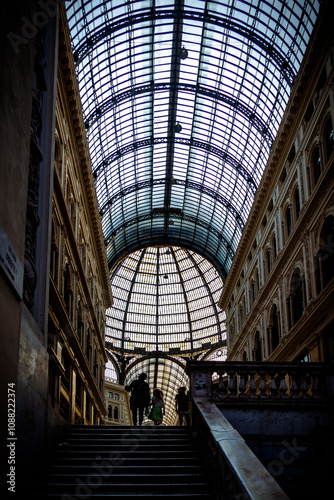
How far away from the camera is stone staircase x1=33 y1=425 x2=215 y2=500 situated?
33.3 feet

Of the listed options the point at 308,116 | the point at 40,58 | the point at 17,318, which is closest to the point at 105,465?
the point at 17,318

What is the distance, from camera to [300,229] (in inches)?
1051

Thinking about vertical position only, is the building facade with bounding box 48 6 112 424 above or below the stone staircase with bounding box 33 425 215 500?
above

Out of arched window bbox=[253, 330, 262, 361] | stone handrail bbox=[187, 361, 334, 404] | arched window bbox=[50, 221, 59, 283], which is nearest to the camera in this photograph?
stone handrail bbox=[187, 361, 334, 404]

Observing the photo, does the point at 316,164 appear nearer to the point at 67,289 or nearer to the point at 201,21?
the point at 201,21

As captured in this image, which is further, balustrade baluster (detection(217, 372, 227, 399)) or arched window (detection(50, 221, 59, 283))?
arched window (detection(50, 221, 59, 283))

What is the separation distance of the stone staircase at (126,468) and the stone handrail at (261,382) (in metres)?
1.37

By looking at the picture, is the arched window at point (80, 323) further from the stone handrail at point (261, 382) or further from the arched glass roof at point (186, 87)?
the stone handrail at point (261, 382)

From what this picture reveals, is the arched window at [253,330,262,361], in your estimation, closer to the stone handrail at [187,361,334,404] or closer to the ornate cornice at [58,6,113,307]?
the ornate cornice at [58,6,113,307]

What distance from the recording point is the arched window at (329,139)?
23.2 meters

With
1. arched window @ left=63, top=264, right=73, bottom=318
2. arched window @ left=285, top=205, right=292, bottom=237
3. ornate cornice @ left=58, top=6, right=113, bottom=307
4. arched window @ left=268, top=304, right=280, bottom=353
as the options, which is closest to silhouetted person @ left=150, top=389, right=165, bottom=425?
arched window @ left=63, top=264, right=73, bottom=318

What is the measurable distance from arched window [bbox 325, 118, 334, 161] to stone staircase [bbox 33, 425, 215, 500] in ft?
42.7

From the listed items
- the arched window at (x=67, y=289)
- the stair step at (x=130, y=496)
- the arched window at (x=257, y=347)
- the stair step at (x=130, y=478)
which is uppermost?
the arched window at (x=67, y=289)

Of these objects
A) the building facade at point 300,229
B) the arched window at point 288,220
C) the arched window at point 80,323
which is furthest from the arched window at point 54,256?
the arched window at point 288,220
